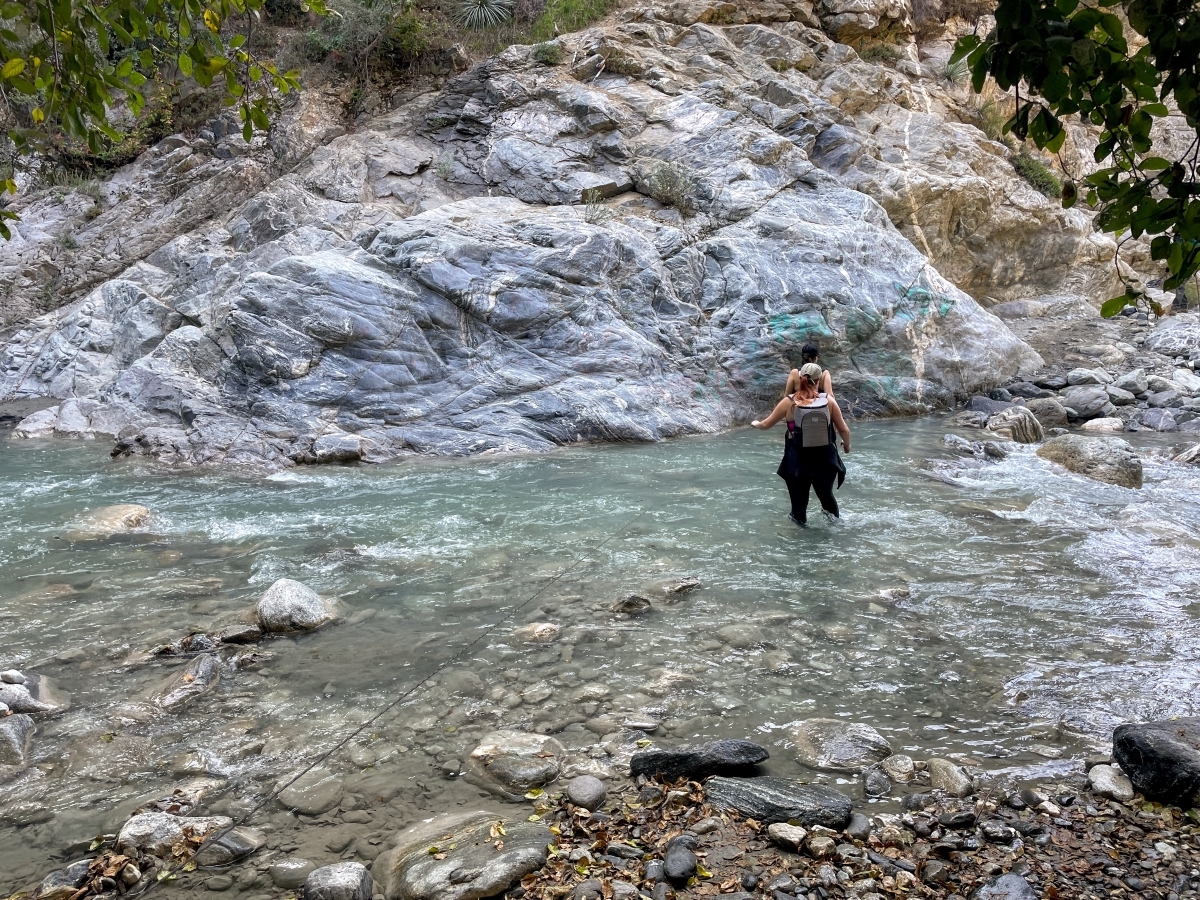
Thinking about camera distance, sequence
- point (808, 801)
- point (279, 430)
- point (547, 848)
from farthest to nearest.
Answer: point (279, 430), point (808, 801), point (547, 848)

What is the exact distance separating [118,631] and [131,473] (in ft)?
17.6

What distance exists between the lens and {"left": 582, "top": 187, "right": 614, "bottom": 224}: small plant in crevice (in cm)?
1395

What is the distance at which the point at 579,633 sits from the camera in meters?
4.75

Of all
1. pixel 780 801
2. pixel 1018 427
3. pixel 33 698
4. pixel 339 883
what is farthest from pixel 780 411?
pixel 1018 427

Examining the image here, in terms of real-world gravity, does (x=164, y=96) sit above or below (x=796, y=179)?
above

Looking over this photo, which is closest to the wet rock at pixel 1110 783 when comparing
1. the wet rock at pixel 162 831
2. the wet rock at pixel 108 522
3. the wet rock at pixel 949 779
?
the wet rock at pixel 949 779

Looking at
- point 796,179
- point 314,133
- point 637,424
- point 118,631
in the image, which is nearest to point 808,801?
point 118,631

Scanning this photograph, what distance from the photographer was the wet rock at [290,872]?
8.52 ft

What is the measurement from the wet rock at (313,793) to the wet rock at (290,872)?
306 mm

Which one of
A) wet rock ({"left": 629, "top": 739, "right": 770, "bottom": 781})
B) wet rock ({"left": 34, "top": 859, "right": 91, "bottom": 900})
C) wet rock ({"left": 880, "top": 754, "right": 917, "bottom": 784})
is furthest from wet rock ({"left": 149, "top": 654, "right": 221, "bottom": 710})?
wet rock ({"left": 880, "top": 754, "right": 917, "bottom": 784})

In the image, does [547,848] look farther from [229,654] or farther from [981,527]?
[981,527]

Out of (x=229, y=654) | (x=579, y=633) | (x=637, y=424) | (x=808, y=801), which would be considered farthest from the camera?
(x=637, y=424)

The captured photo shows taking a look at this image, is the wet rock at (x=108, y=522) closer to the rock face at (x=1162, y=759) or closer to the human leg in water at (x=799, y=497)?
the human leg in water at (x=799, y=497)

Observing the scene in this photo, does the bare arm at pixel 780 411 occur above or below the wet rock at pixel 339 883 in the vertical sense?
above
